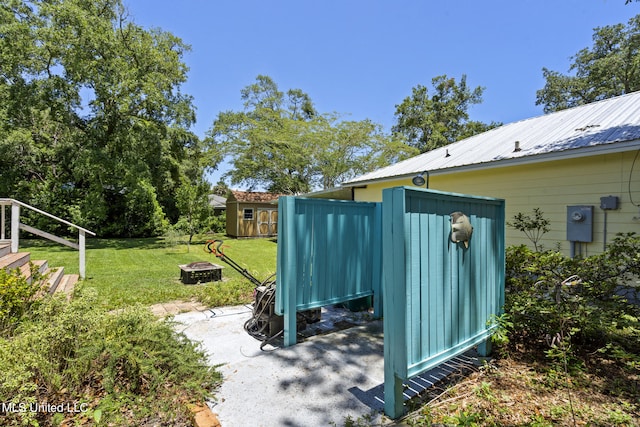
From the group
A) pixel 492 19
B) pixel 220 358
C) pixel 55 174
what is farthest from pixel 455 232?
pixel 55 174

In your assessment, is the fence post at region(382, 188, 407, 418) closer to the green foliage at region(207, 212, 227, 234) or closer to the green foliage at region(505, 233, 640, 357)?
the green foliage at region(505, 233, 640, 357)

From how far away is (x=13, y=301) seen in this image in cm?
290

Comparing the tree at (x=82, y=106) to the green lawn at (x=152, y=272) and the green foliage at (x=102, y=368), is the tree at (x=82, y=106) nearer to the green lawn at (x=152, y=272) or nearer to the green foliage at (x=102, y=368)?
the green lawn at (x=152, y=272)

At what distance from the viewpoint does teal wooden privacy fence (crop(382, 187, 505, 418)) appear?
207 centimetres

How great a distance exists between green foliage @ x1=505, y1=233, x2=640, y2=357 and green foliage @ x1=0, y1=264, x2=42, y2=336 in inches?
194

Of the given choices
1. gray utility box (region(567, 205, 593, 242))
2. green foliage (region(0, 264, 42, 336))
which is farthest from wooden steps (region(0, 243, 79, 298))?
gray utility box (region(567, 205, 593, 242))

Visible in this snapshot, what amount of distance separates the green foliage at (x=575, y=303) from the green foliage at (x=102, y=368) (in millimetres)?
3172

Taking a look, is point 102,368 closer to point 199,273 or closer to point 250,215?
point 199,273

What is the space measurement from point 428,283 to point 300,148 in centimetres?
1632

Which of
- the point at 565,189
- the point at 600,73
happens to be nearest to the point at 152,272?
the point at 565,189

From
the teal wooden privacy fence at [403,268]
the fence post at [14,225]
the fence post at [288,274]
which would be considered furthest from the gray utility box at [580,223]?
the fence post at [14,225]

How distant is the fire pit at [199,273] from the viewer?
21.2 ft

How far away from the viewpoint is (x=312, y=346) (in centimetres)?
337

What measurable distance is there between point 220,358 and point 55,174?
1646cm
